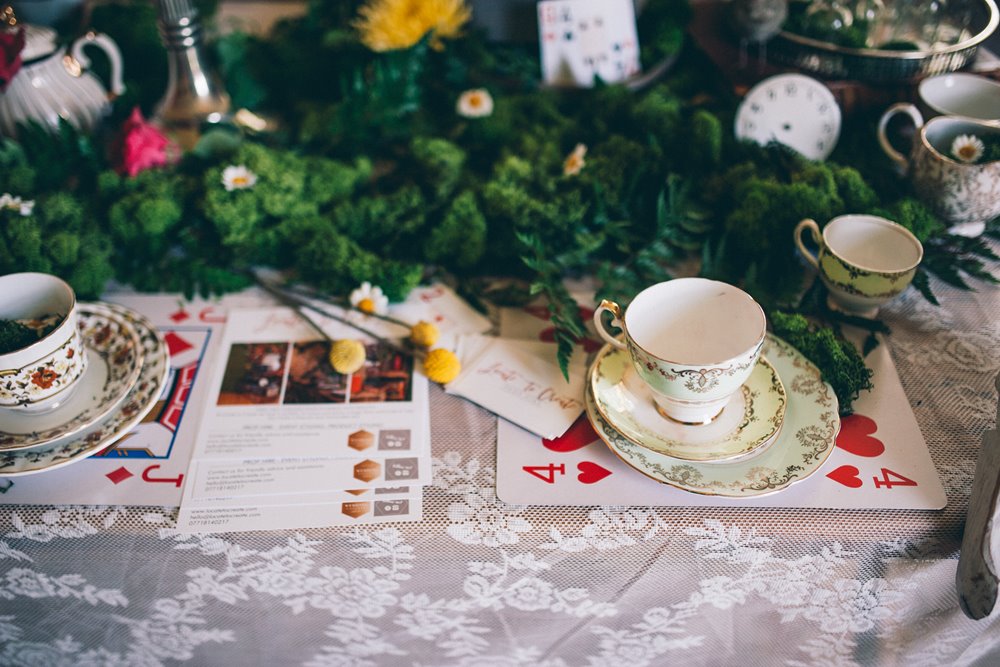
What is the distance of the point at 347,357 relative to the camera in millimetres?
939

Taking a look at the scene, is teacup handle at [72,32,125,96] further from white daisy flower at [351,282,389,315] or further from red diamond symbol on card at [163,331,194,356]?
white daisy flower at [351,282,389,315]

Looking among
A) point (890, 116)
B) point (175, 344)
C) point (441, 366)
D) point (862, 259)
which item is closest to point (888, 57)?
point (890, 116)

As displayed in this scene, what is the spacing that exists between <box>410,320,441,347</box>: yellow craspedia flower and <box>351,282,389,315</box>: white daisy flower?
0.27ft

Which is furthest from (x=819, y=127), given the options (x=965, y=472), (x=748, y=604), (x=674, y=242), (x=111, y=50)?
(x=111, y=50)

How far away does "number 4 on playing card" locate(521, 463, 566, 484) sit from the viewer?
0.81 meters

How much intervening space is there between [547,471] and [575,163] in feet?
1.68

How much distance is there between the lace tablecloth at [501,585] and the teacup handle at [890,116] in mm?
412

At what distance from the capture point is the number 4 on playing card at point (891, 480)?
2.58ft

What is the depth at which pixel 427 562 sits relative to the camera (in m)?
0.78

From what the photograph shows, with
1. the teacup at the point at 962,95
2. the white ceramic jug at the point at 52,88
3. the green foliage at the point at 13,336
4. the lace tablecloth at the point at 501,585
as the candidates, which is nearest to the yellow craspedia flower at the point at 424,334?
the lace tablecloth at the point at 501,585

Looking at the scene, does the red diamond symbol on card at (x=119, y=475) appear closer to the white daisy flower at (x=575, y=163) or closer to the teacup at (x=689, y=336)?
the teacup at (x=689, y=336)

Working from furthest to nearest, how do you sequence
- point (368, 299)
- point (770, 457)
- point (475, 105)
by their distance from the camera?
point (475, 105) < point (368, 299) < point (770, 457)

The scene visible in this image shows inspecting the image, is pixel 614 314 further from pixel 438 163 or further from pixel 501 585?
pixel 438 163

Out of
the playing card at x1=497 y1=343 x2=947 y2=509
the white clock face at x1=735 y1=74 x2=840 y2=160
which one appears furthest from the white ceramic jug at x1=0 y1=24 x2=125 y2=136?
the white clock face at x1=735 y1=74 x2=840 y2=160
